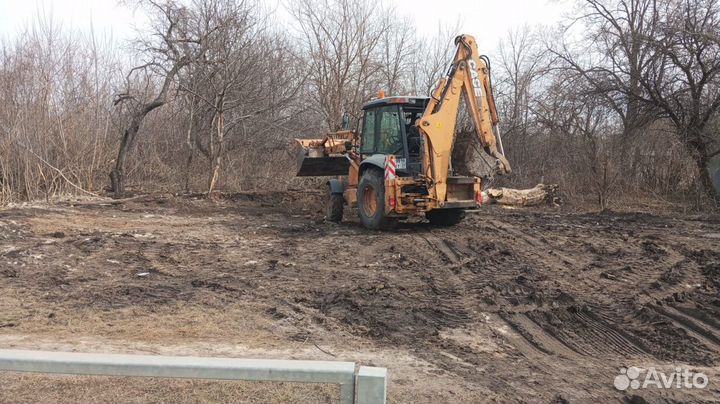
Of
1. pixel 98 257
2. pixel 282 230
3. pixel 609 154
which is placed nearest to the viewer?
pixel 98 257

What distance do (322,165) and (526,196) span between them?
709 centimetres

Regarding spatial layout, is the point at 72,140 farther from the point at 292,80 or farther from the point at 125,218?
the point at 292,80

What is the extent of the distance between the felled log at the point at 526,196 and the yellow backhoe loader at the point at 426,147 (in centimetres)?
592

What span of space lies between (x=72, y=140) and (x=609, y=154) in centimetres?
1561

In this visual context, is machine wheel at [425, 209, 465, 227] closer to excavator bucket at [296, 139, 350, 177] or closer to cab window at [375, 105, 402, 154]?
cab window at [375, 105, 402, 154]

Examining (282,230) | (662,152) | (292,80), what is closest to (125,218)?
(282,230)

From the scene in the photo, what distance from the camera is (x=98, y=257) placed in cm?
805

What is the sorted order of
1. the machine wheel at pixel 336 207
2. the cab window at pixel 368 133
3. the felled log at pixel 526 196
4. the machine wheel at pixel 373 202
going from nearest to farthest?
the machine wheel at pixel 373 202 → the cab window at pixel 368 133 → the machine wheel at pixel 336 207 → the felled log at pixel 526 196

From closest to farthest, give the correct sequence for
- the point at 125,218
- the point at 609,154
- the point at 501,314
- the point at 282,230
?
1. the point at 501,314
2. the point at 282,230
3. the point at 125,218
4. the point at 609,154

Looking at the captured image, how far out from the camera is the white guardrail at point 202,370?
209 cm

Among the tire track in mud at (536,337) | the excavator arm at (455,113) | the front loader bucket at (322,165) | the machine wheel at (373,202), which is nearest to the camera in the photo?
the tire track in mud at (536,337)

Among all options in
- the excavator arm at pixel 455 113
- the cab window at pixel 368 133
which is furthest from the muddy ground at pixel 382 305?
the cab window at pixel 368 133

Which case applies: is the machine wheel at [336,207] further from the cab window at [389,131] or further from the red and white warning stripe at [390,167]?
the red and white warning stripe at [390,167]

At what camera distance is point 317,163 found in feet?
44.4
